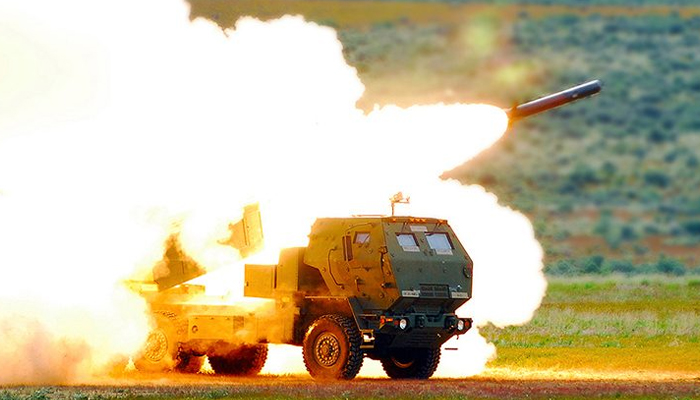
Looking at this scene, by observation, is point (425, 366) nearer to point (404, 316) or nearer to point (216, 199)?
point (404, 316)

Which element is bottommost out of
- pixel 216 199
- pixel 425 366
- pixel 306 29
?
pixel 425 366

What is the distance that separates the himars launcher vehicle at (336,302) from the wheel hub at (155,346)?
0.07 ft

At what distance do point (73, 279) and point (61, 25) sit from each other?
5401 millimetres

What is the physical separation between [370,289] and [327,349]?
1395 mm

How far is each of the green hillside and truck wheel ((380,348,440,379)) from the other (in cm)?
3814

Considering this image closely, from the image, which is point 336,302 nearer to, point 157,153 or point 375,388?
point 375,388

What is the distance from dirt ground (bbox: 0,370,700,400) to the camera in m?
30.2

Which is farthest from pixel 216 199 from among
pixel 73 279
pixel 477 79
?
pixel 477 79

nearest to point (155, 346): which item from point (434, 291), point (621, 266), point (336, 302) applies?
point (336, 302)

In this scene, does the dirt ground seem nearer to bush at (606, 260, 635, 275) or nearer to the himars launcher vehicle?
the himars launcher vehicle

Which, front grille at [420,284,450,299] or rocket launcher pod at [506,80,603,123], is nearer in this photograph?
front grille at [420,284,450,299]

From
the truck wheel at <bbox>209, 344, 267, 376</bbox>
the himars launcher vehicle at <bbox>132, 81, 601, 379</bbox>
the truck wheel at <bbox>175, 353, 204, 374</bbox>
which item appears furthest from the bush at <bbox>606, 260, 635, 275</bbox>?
the truck wheel at <bbox>175, 353, 204, 374</bbox>

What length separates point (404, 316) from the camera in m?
33.7

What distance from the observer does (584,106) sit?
92.4 metres
